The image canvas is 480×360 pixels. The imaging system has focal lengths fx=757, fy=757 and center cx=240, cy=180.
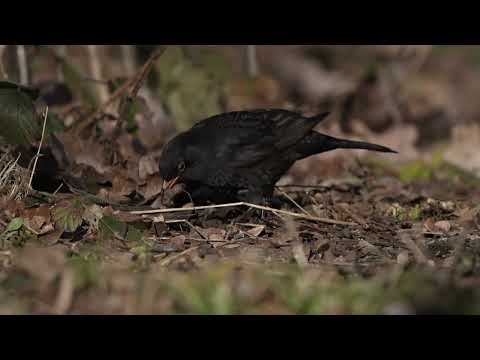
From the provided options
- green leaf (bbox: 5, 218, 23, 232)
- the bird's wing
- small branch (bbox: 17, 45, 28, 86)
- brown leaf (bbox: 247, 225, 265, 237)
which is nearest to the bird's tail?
the bird's wing

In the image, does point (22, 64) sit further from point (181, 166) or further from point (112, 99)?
point (181, 166)

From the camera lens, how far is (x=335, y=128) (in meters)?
9.40

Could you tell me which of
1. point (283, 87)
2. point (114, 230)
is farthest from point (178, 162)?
point (283, 87)

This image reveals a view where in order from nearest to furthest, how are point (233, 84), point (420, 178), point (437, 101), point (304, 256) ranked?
point (304, 256), point (420, 178), point (233, 84), point (437, 101)

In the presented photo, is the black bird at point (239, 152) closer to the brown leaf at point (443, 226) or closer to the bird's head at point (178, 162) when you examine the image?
the bird's head at point (178, 162)

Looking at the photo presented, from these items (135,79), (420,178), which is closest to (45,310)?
(135,79)

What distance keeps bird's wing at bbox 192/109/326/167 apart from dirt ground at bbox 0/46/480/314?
439mm

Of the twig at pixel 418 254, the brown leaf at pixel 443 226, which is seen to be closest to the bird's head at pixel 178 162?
the brown leaf at pixel 443 226

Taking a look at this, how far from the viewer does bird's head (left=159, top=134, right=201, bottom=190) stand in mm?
5688

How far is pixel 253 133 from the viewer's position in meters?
6.14

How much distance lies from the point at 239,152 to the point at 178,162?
0.55 meters

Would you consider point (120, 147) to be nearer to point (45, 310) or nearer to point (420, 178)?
point (420, 178)

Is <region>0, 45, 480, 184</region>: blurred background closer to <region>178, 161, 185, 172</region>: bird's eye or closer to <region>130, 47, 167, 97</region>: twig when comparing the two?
<region>130, 47, 167, 97</region>: twig
